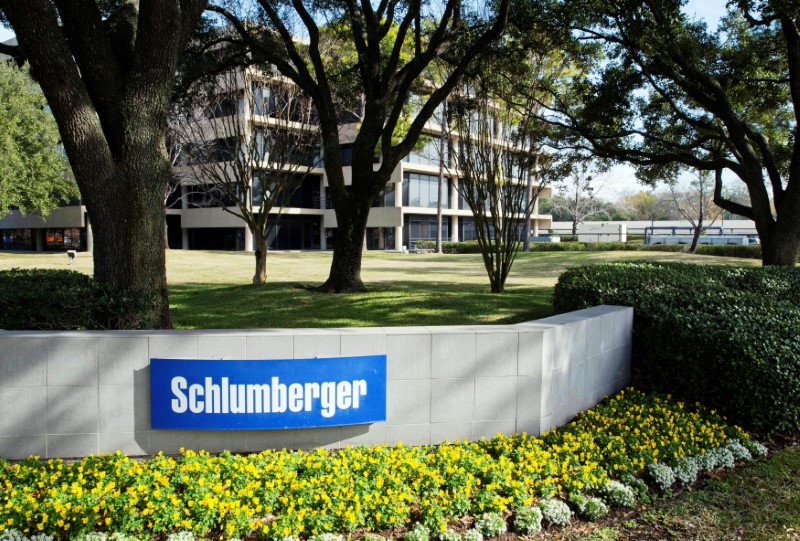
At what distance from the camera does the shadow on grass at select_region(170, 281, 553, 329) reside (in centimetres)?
1037

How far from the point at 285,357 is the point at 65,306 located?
3118mm

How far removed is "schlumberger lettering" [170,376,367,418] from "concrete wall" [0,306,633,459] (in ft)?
0.81

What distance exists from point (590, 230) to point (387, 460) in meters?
64.6

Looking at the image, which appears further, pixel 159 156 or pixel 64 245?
pixel 64 245

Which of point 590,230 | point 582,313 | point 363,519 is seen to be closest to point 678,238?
point 590,230

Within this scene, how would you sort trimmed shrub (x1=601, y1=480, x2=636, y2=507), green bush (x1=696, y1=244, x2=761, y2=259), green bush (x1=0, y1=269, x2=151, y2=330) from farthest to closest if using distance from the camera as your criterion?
green bush (x1=696, y1=244, x2=761, y2=259) → green bush (x1=0, y1=269, x2=151, y2=330) → trimmed shrub (x1=601, y1=480, x2=636, y2=507)

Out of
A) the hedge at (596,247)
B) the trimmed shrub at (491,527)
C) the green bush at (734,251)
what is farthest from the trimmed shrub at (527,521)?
the hedge at (596,247)

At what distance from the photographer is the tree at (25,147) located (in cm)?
3222

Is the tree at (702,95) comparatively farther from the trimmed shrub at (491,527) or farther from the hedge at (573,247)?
the hedge at (573,247)

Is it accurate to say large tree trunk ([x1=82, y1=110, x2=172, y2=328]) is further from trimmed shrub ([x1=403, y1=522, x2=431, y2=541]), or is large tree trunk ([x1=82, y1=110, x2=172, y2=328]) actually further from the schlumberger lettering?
trimmed shrub ([x1=403, y1=522, x2=431, y2=541])

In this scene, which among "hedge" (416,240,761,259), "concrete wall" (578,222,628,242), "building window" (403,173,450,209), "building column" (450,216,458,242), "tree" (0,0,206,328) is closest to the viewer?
"tree" (0,0,206,328)

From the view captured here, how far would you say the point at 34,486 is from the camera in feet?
14.5

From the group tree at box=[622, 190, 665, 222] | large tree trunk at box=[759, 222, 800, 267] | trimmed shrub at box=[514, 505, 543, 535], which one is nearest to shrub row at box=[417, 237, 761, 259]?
large tree trunk at box=[759, 222, 800, 267]

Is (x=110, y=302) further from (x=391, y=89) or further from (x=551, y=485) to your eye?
(x=391, y=89)
